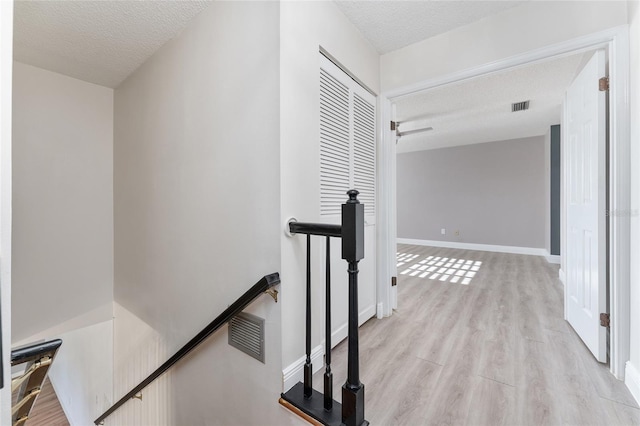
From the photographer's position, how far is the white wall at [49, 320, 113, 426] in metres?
3.07

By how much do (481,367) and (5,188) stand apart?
242 cm

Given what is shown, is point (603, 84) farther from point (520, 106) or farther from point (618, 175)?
point (520, 106)

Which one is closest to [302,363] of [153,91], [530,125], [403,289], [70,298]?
[403,289]

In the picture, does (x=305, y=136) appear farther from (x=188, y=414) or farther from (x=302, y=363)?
(x=188, y=414)

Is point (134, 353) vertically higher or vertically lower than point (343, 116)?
lower

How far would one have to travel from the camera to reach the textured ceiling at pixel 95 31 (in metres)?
1.89

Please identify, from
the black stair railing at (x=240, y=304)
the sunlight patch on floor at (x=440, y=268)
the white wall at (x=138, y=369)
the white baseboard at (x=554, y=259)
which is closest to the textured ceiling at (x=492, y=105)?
the black stair railing at (x=240, y=304)

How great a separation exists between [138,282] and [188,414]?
1.33 meters

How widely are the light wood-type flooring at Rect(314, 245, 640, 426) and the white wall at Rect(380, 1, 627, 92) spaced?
2.10m

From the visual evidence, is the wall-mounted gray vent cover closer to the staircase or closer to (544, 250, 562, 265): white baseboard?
the staircase

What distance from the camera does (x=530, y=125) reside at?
484 cm

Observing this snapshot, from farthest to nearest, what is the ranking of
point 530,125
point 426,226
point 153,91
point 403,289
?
1. point 426,226
2. point 530,125
3. point 403,289
4. point 153,91

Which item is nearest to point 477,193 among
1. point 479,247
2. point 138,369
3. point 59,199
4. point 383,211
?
point 479,247

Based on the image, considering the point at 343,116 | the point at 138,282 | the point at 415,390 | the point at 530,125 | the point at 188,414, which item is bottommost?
the point at 188,414
